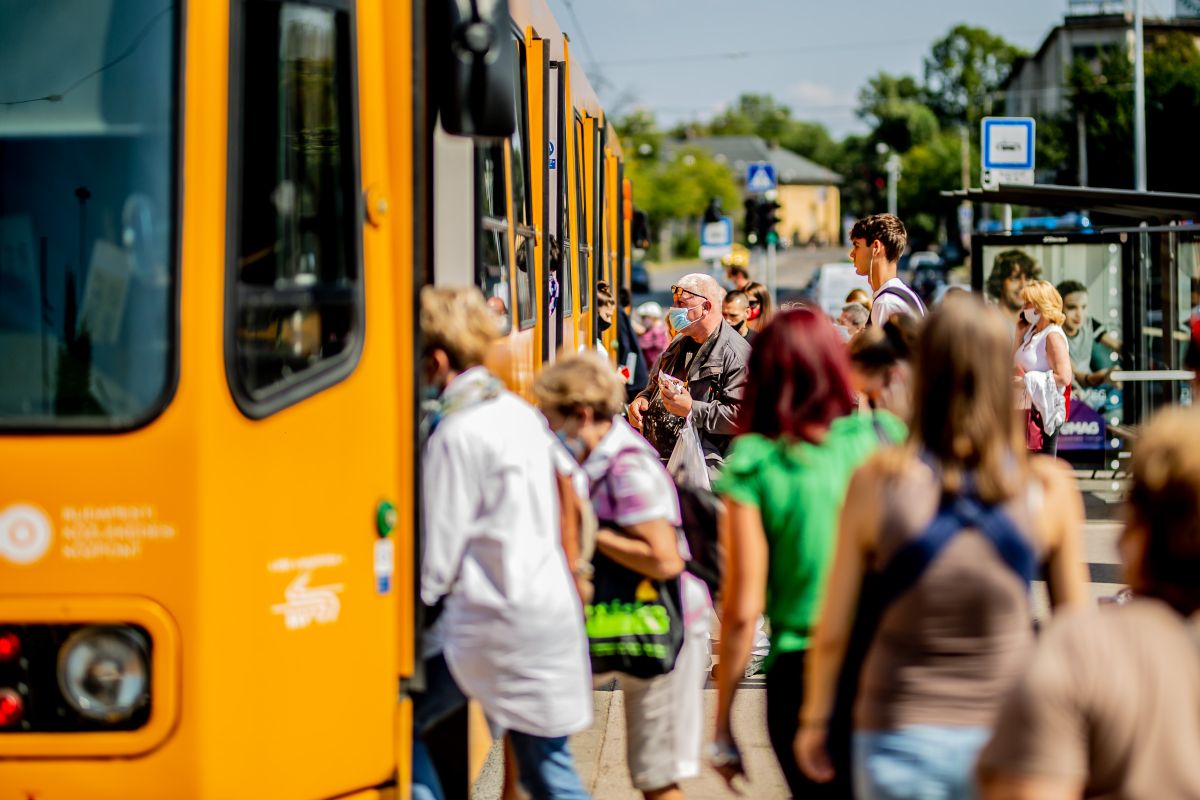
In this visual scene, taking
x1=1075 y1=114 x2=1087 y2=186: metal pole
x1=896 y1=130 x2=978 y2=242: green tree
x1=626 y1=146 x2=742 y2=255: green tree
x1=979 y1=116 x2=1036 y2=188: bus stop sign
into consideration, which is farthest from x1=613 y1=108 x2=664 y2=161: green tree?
x1=979 y1=116 x2=1036 y2=188: bus stop sign

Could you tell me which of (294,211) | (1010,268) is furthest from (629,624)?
(1010,268)

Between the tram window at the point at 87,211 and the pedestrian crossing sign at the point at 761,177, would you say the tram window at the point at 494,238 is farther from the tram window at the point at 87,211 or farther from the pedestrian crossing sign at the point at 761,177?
the pedestrian crossing sign at the point at 761,177

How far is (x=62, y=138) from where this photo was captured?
3793mm

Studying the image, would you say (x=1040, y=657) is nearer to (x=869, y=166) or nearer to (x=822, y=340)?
(x=822, y=340)

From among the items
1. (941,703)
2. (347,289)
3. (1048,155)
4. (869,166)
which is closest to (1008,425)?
(941,703)

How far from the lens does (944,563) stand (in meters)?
3.06

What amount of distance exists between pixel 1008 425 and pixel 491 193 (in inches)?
102

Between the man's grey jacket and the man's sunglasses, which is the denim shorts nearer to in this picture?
the man's grey jacket

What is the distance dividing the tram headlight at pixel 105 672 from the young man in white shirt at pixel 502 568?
71 cm

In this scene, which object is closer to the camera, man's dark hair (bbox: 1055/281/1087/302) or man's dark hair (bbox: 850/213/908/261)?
man's dark hair (bbox: 850/213/908/261)

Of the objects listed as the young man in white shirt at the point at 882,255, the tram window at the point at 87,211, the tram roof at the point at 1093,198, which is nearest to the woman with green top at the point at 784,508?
the tram window at the point at 87,211

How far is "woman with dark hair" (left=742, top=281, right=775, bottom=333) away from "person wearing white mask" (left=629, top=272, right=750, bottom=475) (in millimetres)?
1965

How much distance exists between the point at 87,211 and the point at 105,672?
110 cm

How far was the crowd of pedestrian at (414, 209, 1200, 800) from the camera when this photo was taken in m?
2.44
